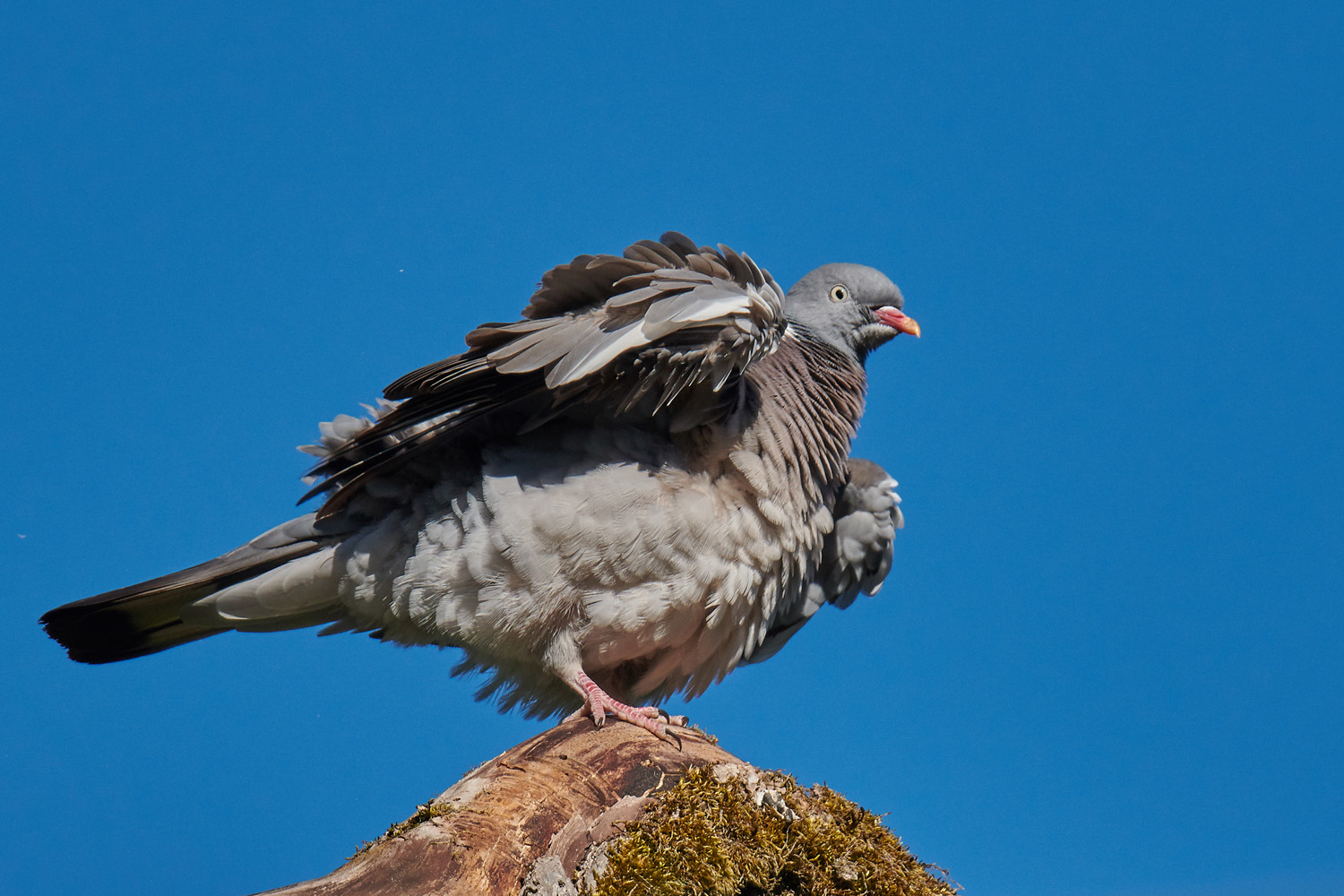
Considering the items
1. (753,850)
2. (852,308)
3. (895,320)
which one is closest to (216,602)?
(753,850)

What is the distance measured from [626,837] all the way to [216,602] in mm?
2169

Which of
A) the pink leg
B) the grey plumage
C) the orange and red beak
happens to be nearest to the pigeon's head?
the orange and red beak

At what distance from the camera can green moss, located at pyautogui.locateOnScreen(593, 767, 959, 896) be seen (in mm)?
3045

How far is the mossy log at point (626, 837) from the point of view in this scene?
2986mm

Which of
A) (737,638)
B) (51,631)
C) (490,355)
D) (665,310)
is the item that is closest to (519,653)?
(737,638)

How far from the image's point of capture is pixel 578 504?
3.79m

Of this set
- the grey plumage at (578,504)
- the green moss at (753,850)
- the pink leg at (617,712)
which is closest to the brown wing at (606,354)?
the grey plumage at (578,504)

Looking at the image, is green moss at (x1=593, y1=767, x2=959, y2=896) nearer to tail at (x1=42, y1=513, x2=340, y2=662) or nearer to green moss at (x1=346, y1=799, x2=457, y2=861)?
green moss at (x1=346, y1=799, x2=457, y2=861)

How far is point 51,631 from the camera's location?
14.9 feet

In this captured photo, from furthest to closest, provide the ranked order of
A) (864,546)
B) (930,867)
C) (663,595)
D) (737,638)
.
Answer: (864,546)
(737,638)
(663,595)
(930,867)

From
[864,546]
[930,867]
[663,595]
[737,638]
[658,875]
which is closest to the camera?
[658,875]

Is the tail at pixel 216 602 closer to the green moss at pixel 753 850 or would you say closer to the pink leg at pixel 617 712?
the pink leg at pixel 617 712

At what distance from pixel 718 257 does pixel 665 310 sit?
51cm

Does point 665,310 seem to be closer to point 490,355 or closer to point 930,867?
point 490,355
